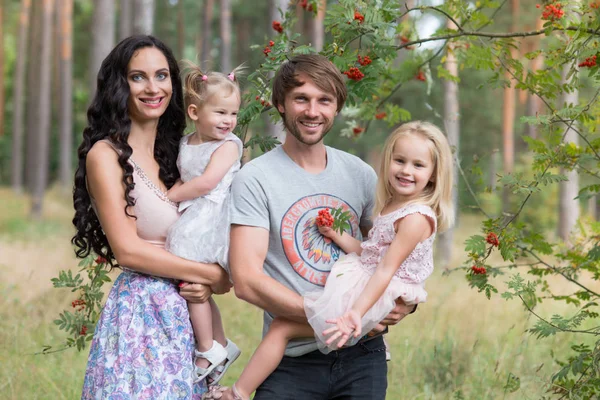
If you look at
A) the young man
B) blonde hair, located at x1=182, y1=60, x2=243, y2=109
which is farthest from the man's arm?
blonde hair, located at x1=182, y1=60, x2=243, y2=109

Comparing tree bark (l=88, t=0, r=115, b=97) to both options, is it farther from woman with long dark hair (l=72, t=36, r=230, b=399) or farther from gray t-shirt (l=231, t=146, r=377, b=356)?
gray t-shirt (l=231, t=146, r=377, b=356)

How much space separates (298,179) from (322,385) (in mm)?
922

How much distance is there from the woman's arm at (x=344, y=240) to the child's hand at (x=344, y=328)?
1.30ft

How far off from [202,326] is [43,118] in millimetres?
19016

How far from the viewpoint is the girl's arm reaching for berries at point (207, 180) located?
10.6 ft

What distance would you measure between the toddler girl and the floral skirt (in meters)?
0.09

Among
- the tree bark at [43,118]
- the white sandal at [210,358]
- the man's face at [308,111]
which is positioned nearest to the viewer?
the man's face at [308,111]

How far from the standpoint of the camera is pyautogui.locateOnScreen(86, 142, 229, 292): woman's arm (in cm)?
301

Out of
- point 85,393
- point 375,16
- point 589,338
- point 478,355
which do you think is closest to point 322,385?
point 85,393

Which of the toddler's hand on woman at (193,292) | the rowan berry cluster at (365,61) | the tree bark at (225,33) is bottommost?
the toddler's hand on woman at (193,292)

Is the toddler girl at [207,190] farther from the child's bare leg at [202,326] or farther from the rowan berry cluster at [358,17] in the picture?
the rowan berry cluster at [358,17]

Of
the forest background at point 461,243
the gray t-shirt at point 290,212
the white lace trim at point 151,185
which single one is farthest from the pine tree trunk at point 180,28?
the gray t-shirt at point 290,212

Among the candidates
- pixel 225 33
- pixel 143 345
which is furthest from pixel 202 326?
pixel 225 33

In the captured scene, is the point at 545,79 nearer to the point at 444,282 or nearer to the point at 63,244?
the point at 444,282
